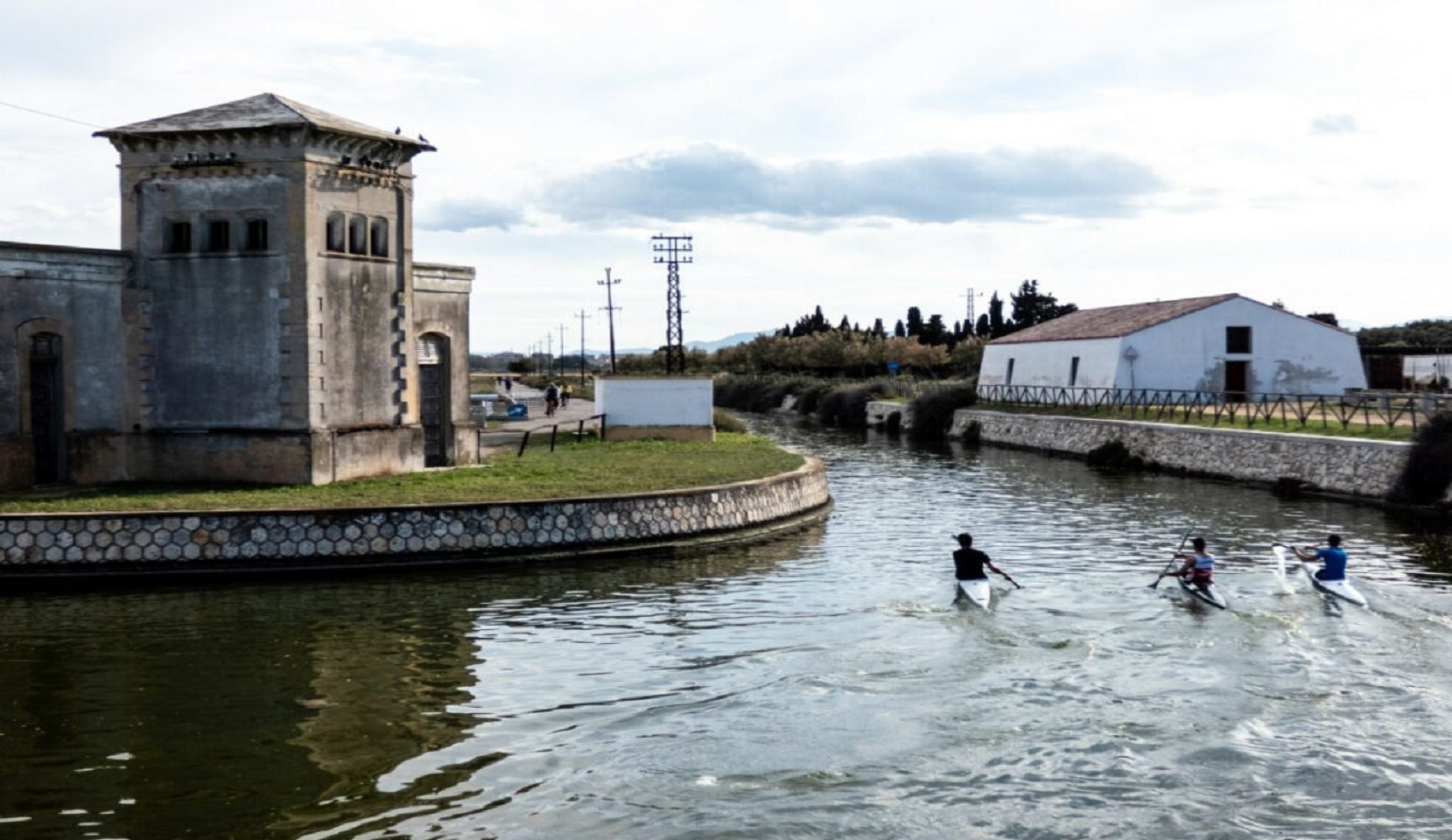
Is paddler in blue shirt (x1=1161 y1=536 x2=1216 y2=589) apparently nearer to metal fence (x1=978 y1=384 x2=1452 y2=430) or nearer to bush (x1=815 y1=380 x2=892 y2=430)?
metal fence (x1=978 y1=384 x2=1452 y2=430)

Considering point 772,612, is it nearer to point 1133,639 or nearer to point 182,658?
point 1133,639

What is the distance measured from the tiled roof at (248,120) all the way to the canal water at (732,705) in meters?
9.35

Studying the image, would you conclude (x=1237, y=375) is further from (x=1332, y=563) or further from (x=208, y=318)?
(x=208, y=318)

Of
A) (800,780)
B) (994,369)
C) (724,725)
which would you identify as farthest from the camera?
(994,369)

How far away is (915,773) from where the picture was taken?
1145 cm

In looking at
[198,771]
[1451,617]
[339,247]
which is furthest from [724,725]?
[339,247]

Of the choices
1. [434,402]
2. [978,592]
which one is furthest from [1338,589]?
[434,402]

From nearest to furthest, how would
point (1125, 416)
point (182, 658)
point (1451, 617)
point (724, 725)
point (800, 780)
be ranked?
point (800, 780) → point (724, 725) → point (182, 658) → point (1451, 617) → point (1125, 416)

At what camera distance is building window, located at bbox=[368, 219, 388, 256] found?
26766 millimetres

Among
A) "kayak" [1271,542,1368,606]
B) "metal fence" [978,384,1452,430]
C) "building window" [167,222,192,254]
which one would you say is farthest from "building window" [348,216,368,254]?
"metal fence" [978,384,1452,430]

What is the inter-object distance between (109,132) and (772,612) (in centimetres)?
1651

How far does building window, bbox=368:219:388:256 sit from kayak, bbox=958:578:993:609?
14590mm

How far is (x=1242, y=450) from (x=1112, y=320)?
23505 millimetres

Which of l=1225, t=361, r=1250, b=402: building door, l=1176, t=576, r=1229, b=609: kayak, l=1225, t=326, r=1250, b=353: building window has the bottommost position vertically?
l=1176, t=576, r=1229, b=609: kayak
